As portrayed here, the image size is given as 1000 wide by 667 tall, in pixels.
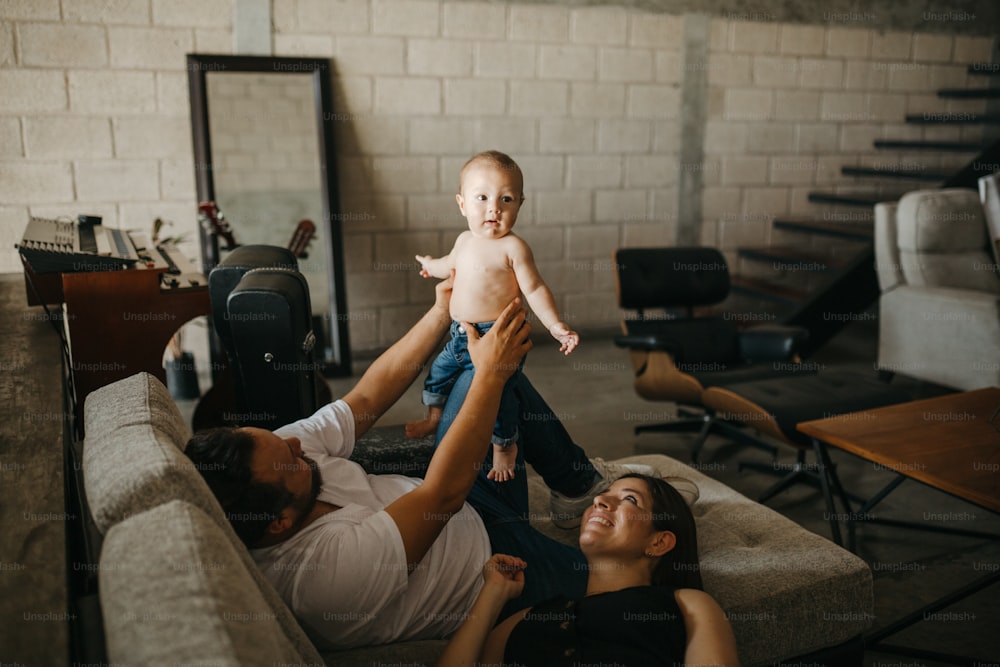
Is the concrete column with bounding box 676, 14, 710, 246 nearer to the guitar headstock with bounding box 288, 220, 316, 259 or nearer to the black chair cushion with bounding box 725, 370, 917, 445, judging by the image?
the black chair cushion with bounding box 725, 370, 917, 445

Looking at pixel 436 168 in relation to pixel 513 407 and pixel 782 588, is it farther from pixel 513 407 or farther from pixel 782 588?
pixel 782 588

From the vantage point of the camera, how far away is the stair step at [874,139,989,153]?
18.6ft

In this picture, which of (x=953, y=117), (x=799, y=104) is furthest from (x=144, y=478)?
(x=953, y=117)

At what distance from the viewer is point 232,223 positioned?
466 centimetres

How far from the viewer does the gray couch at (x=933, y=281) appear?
13.7 ft

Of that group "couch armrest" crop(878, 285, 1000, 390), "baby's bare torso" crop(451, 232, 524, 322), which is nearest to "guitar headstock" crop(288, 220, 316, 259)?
"baby's bare torso" crop(451, 232, 524, 322)

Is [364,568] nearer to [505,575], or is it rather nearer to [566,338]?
[505,575]

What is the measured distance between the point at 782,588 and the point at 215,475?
1127mm

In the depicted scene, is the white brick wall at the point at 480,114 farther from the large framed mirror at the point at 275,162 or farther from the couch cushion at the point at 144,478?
the couch cushion at the point at 144,478

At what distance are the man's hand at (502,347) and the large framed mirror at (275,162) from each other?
3032mm

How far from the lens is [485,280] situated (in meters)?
2.07

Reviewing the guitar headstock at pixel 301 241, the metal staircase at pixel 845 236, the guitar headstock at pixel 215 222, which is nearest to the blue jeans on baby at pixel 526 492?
the guitar headstock at pixel 215 222

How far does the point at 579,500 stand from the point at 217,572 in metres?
1.19

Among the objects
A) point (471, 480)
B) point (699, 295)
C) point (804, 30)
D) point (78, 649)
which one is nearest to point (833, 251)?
point (804, 30)
